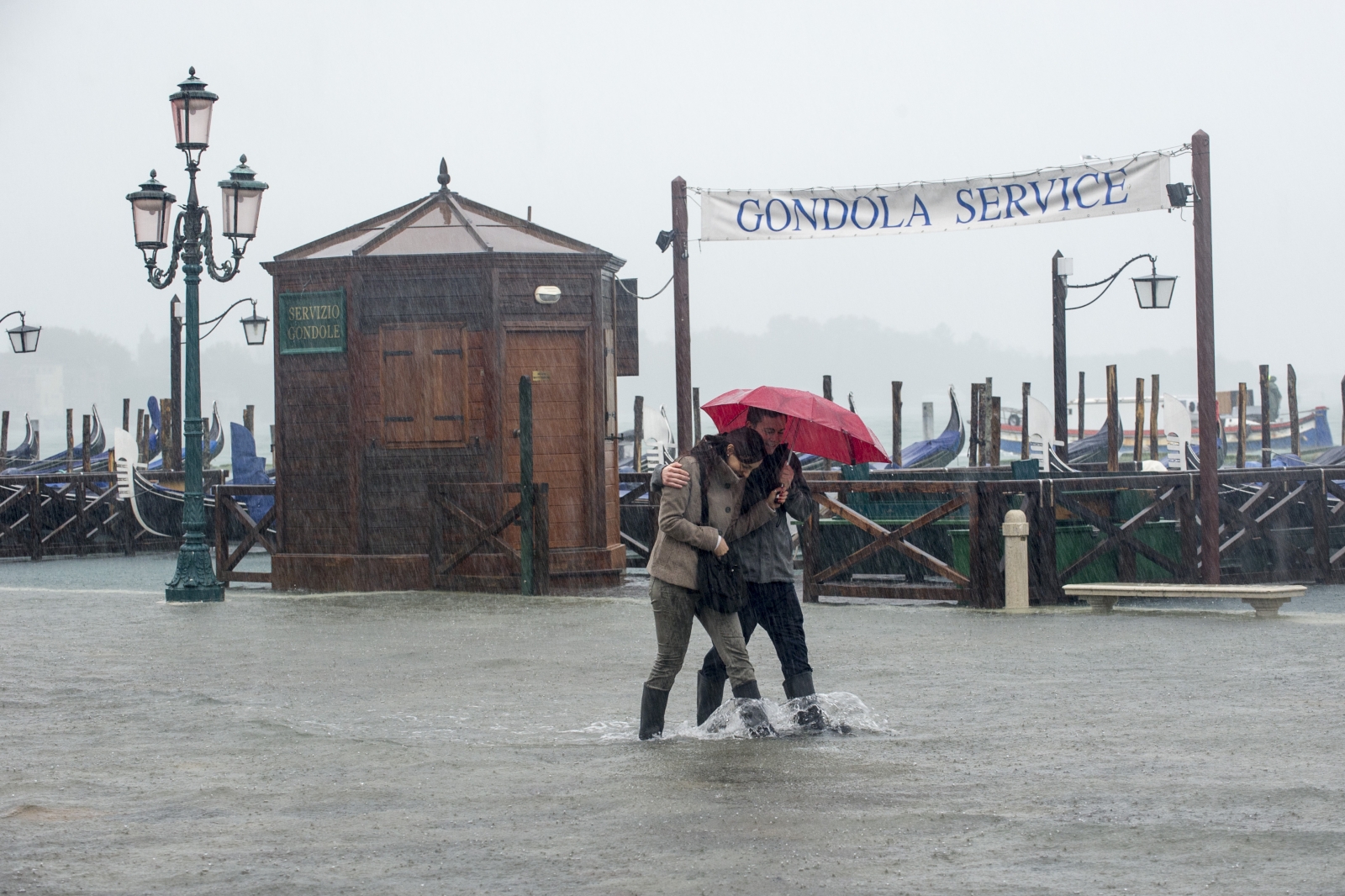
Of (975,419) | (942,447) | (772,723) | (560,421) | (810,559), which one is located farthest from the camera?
(942,447)

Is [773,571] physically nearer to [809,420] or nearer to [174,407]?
[809,420]

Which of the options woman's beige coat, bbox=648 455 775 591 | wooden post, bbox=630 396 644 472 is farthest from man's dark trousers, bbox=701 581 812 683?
wooden post, bbox=630 396 644 472

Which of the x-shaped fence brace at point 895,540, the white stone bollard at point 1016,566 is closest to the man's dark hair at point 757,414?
the x-shaped fence brace at point 895,540

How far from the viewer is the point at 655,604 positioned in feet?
25.7

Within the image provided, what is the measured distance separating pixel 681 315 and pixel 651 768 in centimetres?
1118

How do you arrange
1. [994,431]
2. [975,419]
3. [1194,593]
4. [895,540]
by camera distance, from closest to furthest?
[1194,593]
[895,540]
[994,431]
[975,419]

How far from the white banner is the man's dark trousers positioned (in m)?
9.67

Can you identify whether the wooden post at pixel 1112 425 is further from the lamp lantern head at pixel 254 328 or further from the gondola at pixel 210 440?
the gondola at pixel 210 440

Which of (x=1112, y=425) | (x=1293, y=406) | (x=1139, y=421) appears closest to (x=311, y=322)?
(x=1112, y=425)

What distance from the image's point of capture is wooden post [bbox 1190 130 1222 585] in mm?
16125

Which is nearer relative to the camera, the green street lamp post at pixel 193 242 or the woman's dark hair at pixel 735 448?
the woman's dark hair at pixel 735 448

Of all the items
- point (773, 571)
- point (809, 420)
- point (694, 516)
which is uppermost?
point (809, 420)

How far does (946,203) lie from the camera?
55.7 feet

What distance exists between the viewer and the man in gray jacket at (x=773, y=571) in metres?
7.79
